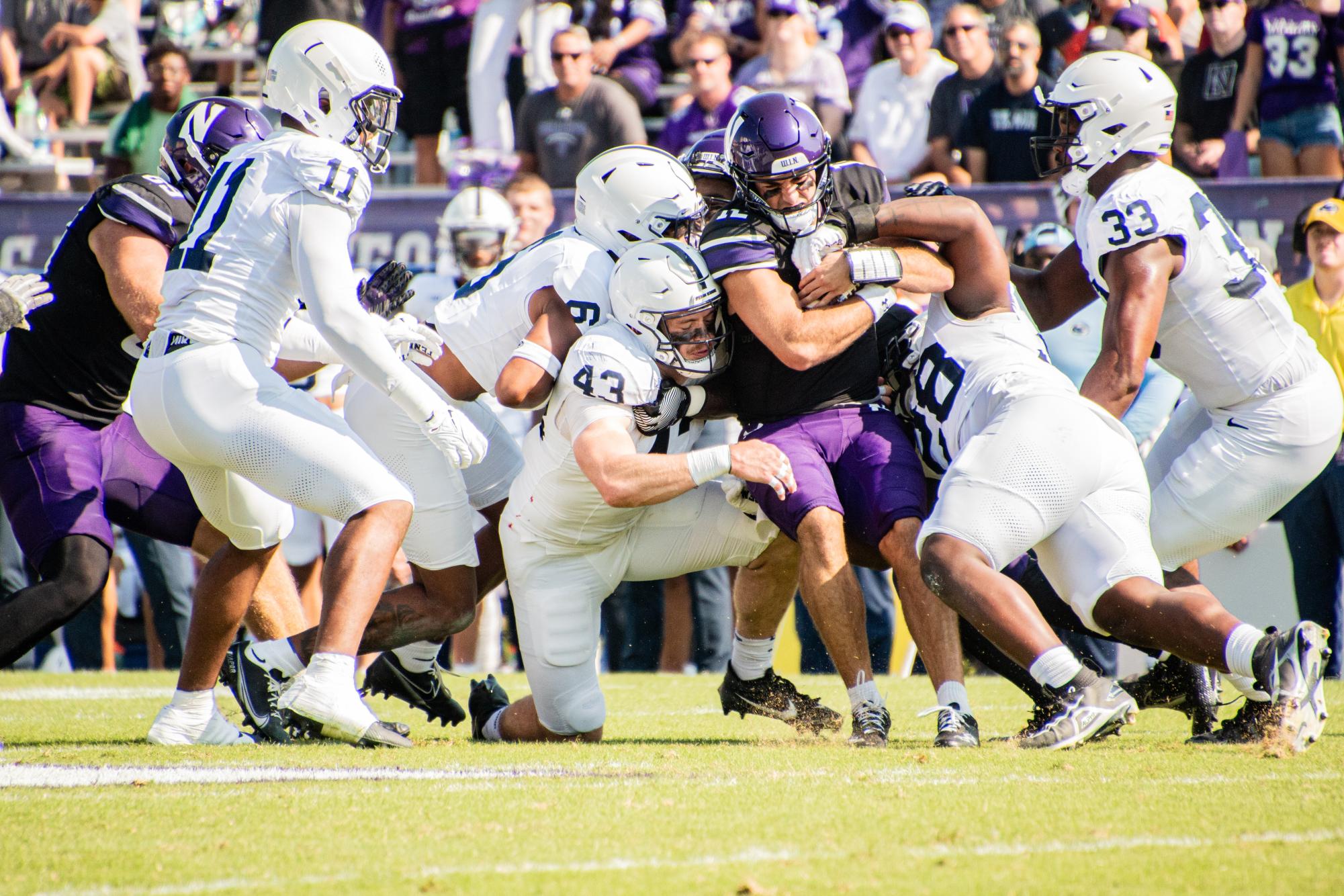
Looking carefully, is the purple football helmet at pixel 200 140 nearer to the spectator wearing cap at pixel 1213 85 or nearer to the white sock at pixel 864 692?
the white sock at pixel 864 692

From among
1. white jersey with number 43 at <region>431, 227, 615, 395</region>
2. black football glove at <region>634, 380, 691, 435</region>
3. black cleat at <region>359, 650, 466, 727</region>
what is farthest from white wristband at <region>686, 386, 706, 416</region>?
black cleat at <region>359, 650, 466, 727</region>

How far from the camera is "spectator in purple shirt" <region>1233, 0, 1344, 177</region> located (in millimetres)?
7633

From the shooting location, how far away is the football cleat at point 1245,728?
3867mm

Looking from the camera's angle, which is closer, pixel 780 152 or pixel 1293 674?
pixel 1293 674

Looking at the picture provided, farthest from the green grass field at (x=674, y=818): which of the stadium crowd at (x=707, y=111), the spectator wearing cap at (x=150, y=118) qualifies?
the spectator wearing cap at (x=150, y=118)

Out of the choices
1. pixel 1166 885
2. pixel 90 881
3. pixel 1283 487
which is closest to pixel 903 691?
pixel 1283 487

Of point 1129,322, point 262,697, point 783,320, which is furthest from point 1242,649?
point 262,697

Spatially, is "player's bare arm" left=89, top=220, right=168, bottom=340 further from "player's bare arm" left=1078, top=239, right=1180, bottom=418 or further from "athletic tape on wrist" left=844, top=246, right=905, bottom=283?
"player's bare arm" left=1078, top=239, right=1180, bottom=418

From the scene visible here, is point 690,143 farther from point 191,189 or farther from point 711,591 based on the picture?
point 191,189

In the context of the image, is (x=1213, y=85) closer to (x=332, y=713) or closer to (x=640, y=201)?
(x=640, y=201)

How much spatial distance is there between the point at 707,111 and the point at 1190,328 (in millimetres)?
5040

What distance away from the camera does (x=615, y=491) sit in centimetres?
399

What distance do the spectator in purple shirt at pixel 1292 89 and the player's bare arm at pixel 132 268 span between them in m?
5.94

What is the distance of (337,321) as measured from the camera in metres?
3.88
